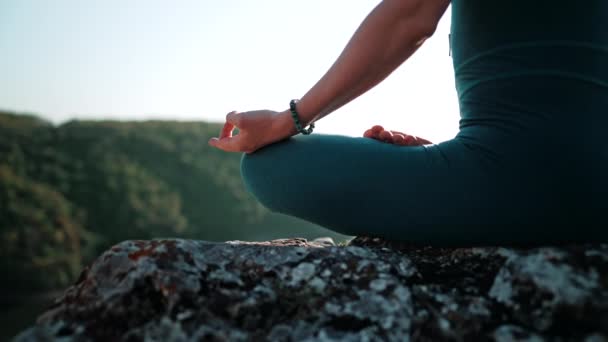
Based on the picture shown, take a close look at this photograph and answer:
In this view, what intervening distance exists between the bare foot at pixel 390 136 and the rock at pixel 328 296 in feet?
1.76

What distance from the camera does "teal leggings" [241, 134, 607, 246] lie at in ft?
5.36

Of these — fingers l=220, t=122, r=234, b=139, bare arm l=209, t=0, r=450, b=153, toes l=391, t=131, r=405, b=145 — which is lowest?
toes l=391, t=131, r=405, b=145

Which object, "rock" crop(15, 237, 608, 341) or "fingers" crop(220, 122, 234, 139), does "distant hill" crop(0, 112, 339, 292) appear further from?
"rock" crop(15, 237, 608, 341)

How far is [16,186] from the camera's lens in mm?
25281

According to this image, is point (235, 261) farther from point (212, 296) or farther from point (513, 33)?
point (513, 33)

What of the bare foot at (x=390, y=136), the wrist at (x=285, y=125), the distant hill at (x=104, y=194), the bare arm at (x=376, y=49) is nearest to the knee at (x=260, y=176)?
the wrist at (x=285, y=125)

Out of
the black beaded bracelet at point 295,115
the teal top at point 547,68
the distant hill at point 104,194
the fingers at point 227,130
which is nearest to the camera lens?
the teal top at point 547,68

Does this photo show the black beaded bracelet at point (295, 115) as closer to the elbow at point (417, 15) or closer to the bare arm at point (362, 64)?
the bare arm at point (362, 64)

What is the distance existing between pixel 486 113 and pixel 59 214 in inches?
1097

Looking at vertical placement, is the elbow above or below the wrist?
above

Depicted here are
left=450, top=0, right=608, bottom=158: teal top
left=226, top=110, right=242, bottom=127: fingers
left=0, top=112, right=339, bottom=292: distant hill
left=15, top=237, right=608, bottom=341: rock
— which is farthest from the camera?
left=0, top=112, right=339, bottom=292: distant hill

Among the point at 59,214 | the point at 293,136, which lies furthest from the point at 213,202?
the point at 293,136

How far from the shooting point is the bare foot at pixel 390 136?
6.72 feet

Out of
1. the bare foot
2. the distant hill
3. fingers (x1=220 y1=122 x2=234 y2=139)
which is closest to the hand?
fingers (x1=220 y1=122 x2=234 y2=139)
